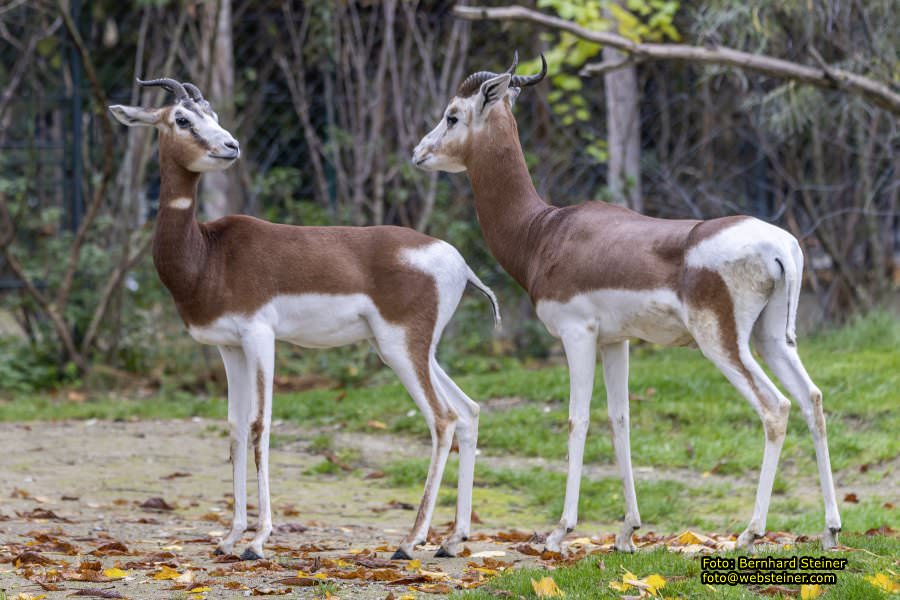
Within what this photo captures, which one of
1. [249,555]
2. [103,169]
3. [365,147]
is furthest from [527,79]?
[365,147]

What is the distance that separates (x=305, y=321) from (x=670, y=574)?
7.07 feet

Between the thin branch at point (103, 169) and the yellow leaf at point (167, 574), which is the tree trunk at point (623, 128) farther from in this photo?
the yellow leaf at point (167, 574)

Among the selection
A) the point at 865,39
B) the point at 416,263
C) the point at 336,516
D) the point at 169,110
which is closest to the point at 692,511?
the point at 336,516

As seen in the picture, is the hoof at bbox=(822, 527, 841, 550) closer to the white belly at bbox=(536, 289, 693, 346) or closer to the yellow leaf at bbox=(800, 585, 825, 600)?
the yellow leaf at bbox=(800, 585, 825, 600)

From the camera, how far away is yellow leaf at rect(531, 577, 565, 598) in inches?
186

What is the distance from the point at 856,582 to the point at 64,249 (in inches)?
347

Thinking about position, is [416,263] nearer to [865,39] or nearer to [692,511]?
[692,511]

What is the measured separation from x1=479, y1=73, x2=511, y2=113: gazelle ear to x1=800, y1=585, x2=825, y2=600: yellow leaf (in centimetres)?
266

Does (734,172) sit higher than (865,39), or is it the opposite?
(865,39)

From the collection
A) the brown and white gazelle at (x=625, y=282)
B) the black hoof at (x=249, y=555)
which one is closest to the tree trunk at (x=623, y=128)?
the brown and white gazelle at (x=625, y=282)

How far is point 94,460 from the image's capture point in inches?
347

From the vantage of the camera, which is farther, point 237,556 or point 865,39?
point 865,39

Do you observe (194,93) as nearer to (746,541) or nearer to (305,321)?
(305,321)

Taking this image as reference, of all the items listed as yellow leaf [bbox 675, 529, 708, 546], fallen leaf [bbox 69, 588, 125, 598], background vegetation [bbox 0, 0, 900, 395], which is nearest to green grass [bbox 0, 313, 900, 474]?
background vegetation [bbox 0, 0, 900, 395]
